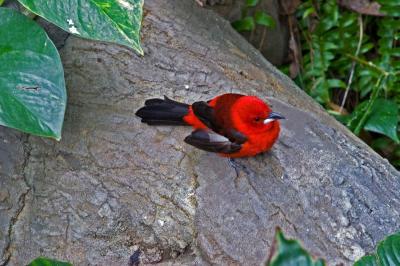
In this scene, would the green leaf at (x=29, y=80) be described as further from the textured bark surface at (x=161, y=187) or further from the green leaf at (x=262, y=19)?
the green leaf at (x=262, y=19)

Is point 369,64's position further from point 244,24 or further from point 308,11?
point 244,24

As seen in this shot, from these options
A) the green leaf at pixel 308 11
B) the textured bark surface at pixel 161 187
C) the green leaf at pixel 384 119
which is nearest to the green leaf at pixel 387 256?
the textured bark surface at pixel 161 187

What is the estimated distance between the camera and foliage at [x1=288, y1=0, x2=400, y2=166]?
4078 millimetres

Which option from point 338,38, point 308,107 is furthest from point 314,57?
point 308,107

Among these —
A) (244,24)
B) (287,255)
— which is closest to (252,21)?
(244,24)

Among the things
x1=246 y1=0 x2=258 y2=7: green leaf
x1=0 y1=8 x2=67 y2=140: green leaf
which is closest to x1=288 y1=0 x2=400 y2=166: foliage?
x1=246 y1=0 x2=258 y2=7: green leaf

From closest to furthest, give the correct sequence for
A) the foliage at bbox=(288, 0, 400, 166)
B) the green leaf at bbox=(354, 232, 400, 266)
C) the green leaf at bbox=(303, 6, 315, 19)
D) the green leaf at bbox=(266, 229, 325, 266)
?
the green leaf at bbox=(266, 229, 325, 266), the green leaf at bbox=(354, 232, 400, 266), the foliage at bbox=(288, 0, 400, 166), the green leaf at bbox=(303, 6, 315, 19)

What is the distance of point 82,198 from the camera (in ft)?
8.30

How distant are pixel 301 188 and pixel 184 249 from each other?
535mm

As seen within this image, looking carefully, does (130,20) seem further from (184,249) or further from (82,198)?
(184,249)

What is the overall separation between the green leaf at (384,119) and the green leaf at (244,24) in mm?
915

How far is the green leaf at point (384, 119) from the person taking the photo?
12.1 feet

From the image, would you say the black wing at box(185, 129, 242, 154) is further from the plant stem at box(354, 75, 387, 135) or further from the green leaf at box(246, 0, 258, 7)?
the green leaf at box(246, 0, 258, 7)

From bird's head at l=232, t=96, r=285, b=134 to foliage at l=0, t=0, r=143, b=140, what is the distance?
22.7 inches
